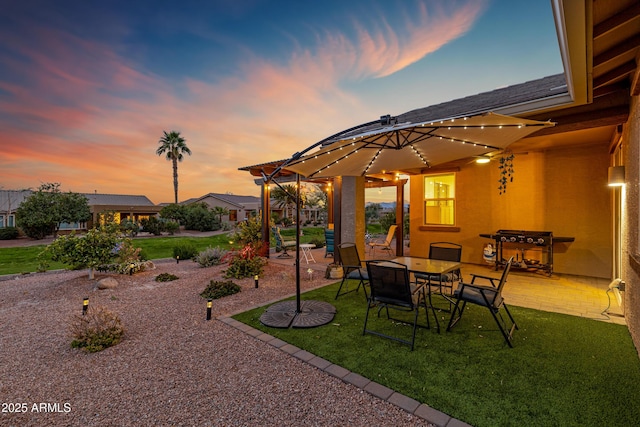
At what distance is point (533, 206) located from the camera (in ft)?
23.6

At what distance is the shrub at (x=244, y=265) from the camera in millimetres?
6734

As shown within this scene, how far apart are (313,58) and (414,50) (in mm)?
3271

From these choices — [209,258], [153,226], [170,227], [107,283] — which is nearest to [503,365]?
[107,283]

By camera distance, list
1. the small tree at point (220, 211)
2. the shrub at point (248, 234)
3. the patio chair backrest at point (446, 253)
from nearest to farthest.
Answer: the patio chair backrest at point (446, 253), the shrub at point (248, 234), the small tree at point (220, 211)

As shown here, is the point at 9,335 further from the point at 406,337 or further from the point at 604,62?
the point at 604,62

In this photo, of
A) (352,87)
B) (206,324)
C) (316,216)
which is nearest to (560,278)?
(206,324)

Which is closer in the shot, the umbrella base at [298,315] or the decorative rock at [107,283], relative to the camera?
the umbrella base at [298,315]

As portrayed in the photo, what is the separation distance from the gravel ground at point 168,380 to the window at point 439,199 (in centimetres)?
694

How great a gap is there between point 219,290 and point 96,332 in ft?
7.22

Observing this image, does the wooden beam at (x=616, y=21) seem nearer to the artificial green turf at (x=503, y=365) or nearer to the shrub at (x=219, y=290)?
the artificial green turf at (x=503, y=365)

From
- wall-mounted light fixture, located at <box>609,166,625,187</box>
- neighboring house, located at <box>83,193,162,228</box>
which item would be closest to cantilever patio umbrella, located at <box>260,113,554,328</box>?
wall-mounted light fixture, located at <box>609,166,625,187</box>

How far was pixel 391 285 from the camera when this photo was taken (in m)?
3.32

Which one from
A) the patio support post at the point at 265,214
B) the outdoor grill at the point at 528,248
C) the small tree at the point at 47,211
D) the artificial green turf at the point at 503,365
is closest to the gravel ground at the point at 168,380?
the artificial green turf at the point at 503,365

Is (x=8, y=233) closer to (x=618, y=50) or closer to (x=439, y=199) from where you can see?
(x=439, y=199)
